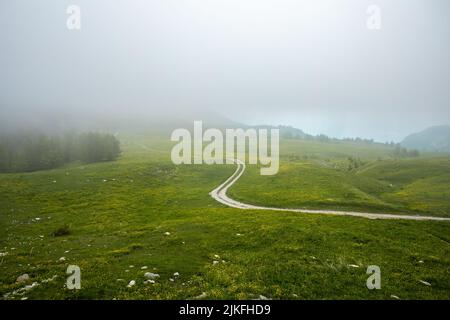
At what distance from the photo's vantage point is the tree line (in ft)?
330

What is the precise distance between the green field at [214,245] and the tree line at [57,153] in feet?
162

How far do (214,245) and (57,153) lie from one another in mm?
106441

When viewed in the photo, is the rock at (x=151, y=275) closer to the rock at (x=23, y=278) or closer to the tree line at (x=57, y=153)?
the rock at (x=23, y=278)

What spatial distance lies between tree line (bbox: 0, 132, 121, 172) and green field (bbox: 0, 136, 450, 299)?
1943 inches

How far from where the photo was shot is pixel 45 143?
358ft

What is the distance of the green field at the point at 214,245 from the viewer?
16.0 m

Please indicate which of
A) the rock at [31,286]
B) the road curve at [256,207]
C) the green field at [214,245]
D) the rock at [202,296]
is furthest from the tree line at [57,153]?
the rock at [202,296]

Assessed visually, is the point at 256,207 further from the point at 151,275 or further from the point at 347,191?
the point at 151,275

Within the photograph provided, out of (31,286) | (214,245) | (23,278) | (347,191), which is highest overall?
(31,286)

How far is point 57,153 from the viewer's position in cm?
10500

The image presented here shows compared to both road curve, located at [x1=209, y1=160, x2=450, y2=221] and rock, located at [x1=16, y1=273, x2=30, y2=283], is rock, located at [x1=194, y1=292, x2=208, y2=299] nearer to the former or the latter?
rock, located at [x1=16, y1=273, x2=30, y2=283]

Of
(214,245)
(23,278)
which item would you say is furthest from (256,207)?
(23,278)
